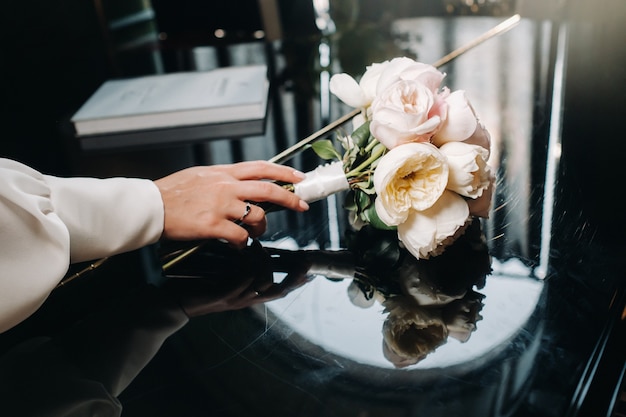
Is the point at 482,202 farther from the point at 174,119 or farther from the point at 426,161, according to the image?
the point at 174,119

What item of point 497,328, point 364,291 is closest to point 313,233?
point 364,291

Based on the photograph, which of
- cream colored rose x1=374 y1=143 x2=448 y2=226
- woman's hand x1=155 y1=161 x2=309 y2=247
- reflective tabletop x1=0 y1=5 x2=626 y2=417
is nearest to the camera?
reflective tabletop x1=0 y1=5 x2=626 y2=417

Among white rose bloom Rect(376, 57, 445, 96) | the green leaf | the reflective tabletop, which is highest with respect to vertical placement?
white rose bloom Rect(376, 57, 445, 96)

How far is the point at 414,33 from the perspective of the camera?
5.90ft

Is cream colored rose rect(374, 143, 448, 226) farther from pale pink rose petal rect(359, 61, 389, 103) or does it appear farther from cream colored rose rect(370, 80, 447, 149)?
pale pink rose petal rect(359, 61, 389, 103)

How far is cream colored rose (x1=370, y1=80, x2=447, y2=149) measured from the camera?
624mm

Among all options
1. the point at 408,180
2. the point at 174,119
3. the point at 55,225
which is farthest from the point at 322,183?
the point at 174,119

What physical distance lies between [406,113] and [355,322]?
23 centimetres

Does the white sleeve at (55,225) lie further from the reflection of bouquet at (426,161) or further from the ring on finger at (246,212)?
the reflection of bouquet at (426,161)

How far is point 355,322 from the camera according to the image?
0.60 m

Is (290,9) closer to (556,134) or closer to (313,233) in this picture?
(556,134)

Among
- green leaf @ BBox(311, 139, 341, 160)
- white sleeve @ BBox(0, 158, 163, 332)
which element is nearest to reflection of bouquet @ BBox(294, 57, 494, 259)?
green leaf @ BBox(311, 139, 341, 160)

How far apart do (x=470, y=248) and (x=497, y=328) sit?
0.50 ft

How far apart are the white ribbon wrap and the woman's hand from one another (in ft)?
0.04
